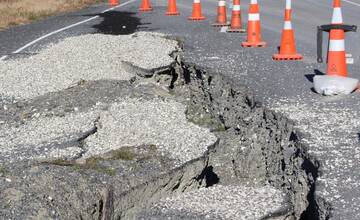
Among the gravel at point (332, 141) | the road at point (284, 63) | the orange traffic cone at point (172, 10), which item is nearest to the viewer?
the gravel at point (332, 141)

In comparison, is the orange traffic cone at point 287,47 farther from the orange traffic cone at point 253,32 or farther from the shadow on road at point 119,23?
the shadow on road at point 119,23

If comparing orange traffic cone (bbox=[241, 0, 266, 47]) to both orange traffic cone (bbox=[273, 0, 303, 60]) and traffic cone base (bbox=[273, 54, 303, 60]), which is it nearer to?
orange traffic cone (bbox=[273, 0, 303, 60])

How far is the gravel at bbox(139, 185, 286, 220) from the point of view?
4.32m

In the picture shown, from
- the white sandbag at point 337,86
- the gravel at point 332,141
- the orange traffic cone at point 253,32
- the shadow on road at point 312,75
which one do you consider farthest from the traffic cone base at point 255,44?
the gravel at point 332,141

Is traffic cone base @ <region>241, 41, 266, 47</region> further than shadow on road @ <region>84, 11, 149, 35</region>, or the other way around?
shadow on road @ <region>84, 11, 149, 35</region>

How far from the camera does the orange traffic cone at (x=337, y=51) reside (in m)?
7.44

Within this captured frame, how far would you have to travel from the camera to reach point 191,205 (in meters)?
4.50

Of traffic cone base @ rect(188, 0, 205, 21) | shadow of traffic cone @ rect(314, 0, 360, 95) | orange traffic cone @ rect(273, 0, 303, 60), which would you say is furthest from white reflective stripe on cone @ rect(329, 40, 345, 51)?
traffic cone base @ rect(188, 0, 205, 21)

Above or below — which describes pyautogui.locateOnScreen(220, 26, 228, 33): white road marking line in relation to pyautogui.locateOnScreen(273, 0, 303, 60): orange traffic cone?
below

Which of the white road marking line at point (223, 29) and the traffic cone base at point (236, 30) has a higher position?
the traffic cone base at point (236, 30)

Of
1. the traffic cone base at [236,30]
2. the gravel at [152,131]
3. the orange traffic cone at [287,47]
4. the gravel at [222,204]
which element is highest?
the orange traffic cone at [287,47]

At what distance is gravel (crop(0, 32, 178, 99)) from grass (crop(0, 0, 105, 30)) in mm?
6665

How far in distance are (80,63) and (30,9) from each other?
11.7 m

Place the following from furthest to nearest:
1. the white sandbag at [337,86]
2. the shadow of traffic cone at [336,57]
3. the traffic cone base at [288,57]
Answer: the traffic cone base at [288,57] < the shadow of traffic cone at [336,57] < the white sandbag at [337,86]
